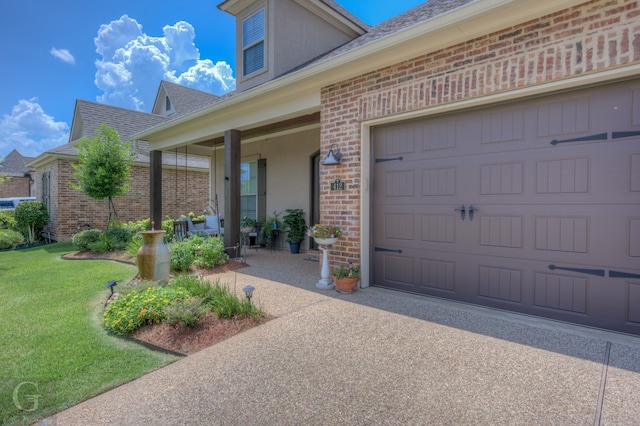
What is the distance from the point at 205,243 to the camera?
21.0ft

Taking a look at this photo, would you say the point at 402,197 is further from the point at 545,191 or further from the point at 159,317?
the point at 159,317

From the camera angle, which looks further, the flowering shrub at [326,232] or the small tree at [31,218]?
the small tree at [31,218]

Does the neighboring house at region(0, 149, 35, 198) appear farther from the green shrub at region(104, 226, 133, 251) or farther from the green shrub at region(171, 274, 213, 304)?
the green shrub at region(171, 274, 213, 304)

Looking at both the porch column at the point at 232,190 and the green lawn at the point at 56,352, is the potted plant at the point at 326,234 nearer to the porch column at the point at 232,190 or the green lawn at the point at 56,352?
the green lawn at the point at 56,352

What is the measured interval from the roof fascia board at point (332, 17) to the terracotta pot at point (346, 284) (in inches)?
253

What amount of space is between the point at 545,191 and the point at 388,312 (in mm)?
2055

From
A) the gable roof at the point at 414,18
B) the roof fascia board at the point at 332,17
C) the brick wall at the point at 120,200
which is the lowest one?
the brick wall at the point at 120,200

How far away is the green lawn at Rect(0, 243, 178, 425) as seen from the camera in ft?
7.15

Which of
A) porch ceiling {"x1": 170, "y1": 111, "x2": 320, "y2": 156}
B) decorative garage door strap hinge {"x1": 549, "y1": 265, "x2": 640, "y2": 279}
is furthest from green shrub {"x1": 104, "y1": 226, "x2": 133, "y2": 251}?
decorative garage door strap hinge {"x1": 549, "y1": 265, "x2": 640, "y2": 279}

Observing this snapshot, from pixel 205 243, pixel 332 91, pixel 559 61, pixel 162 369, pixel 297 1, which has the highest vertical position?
pixel 297 1

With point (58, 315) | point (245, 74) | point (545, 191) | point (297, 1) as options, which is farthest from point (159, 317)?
point (297, 1)

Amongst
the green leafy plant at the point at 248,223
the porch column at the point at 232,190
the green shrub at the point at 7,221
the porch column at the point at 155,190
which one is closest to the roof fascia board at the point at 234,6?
the porch column at the point at 232,190

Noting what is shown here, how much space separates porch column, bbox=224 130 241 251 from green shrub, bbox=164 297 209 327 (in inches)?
141

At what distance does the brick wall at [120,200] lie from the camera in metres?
11.2
